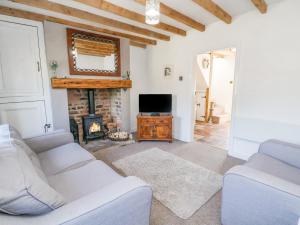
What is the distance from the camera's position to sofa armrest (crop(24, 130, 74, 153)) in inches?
79.7

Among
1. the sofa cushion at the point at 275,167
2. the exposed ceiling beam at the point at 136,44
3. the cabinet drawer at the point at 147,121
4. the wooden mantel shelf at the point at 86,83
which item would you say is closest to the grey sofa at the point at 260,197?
the sofa cushion at the point at 275,167

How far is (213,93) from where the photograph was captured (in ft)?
20.7

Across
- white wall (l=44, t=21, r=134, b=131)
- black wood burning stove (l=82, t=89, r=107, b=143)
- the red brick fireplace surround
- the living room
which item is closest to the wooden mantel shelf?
the living room

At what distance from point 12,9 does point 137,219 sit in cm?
326

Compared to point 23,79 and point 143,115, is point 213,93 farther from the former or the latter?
point 23,79

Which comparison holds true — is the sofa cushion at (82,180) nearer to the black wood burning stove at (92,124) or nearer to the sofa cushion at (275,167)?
the sofa cushion at (275,167)

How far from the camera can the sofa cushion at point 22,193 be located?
793 millimetres

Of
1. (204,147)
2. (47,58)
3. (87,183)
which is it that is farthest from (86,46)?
(204,147)

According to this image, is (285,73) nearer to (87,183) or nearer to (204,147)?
(204,147)

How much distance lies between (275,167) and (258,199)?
2.26 ft

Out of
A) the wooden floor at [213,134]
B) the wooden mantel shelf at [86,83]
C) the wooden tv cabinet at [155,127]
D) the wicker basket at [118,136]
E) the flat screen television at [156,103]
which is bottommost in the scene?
the wooden floor at [213,134]

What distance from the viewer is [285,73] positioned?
236 centimetres

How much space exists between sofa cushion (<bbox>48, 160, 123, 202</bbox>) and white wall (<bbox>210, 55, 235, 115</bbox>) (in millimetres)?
5595

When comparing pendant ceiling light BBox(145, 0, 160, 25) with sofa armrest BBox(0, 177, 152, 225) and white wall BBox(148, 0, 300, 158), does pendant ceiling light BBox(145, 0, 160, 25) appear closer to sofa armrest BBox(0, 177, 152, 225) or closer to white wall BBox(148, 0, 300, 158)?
sofa armrest BBox(0, 177, 152, 225)
